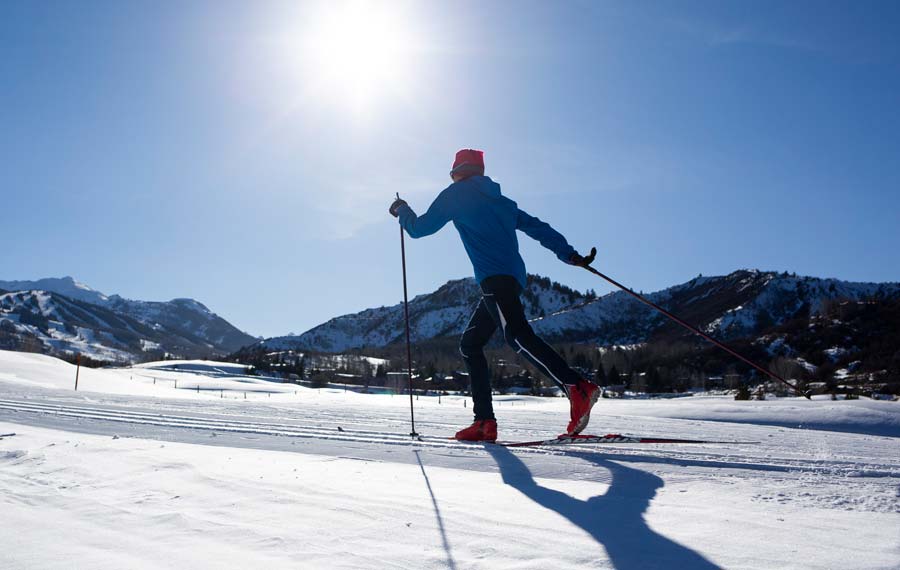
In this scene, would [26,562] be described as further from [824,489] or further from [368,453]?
[824,489]

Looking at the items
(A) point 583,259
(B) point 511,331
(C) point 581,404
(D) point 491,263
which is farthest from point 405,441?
(A) point 583,259

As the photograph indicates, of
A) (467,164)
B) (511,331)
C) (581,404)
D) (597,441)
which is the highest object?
(467,164)

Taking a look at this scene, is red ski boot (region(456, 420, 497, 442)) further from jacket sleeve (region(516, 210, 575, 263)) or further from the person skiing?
jacket sleeve (region(516, 210, 575, 263))

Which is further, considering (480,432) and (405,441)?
(480,432)

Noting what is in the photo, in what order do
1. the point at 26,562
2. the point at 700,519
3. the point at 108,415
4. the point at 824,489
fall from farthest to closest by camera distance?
the point at 108,415, the point at 824,489, the point at 700,519, the point at 26,562

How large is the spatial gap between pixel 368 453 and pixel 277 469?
2.21 ft

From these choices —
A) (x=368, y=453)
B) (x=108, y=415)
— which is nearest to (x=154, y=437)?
(x=368, y=453)

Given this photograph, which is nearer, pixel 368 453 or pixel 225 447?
pixel 368 453

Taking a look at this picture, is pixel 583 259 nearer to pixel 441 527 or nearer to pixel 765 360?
pixel 441 527

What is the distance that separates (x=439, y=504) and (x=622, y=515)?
611 millimetres

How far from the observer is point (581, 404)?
3902mm

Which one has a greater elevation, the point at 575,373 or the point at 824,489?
the point at 575,373

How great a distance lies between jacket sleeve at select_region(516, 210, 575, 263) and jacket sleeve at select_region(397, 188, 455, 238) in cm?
62

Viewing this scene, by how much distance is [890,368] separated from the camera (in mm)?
57906
